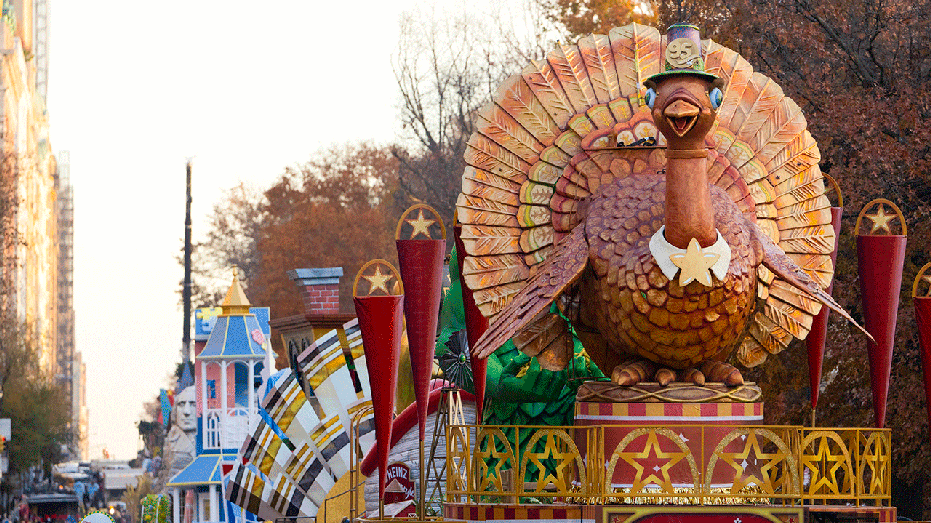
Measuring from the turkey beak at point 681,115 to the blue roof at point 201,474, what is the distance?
21.2 m

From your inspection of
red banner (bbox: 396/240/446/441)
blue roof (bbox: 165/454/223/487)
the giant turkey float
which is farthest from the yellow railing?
blue roof (bbox: 165/454/223/487)

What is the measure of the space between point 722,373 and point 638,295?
0.98m

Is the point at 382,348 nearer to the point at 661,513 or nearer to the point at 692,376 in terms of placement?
the point at 692,376

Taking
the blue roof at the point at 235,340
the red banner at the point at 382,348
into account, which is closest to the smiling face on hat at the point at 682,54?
the red banner at the point at 382,348

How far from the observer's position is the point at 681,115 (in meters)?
9.45

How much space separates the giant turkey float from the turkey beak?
0.01 meters

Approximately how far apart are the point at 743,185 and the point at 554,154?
1.47 metres

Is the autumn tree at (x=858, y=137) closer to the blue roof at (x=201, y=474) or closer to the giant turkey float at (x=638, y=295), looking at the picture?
the giant turkey float at (x=638, y=295)

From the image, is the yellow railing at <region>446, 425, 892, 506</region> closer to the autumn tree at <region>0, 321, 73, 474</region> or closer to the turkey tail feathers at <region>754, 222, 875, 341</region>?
the turkey tail feathers at <region>754, 222, 875, 341</region>

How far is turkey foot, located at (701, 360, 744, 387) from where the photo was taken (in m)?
10.4

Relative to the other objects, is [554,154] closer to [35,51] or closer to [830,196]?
[830,196]

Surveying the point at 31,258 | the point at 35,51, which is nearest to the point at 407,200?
the point at 31,258

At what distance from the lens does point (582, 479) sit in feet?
31.7

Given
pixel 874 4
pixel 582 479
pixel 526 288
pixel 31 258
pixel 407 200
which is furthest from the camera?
pixel 31 258
